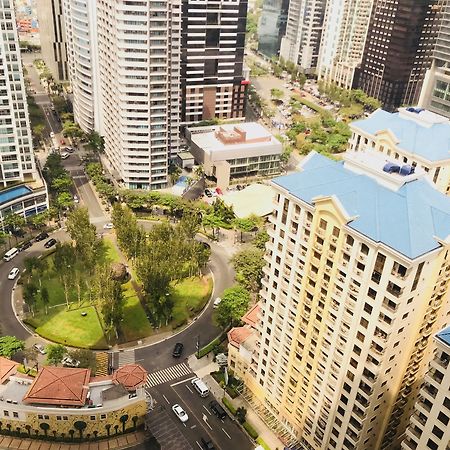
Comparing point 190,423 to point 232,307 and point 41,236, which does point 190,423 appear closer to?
point 232,307

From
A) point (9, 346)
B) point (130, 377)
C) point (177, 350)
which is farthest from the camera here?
point (177, 350)

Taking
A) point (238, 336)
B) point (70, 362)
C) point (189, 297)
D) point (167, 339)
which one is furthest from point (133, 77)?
point (238, 336)

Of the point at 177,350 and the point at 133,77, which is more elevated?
the point at 133,77

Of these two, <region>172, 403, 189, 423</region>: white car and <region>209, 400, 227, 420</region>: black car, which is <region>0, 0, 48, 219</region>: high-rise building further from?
<region>209, 400, 227, 420</region>: black car

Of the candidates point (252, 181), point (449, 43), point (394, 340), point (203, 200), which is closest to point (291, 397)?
point (394, 340)

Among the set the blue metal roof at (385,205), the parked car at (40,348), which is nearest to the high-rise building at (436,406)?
the blue metal roof at (385,205)

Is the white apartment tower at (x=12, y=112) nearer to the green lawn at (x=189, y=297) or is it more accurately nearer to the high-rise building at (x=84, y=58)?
the high-rise building at (x=84, y=58)

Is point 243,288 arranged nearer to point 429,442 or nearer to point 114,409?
point 114,409
